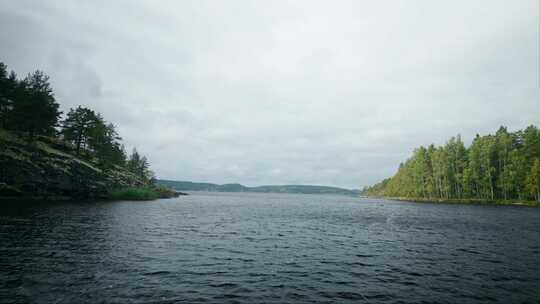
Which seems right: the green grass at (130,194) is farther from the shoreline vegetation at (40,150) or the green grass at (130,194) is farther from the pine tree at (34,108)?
the pine tree at (34,108)

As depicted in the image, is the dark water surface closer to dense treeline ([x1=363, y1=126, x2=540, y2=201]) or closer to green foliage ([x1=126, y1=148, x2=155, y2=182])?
dense treeline ([x1=363, y1=126, x2=540, y2=201])

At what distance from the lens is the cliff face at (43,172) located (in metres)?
54.9

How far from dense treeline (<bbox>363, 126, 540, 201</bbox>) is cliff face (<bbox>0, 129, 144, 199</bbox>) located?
14121 centimetres

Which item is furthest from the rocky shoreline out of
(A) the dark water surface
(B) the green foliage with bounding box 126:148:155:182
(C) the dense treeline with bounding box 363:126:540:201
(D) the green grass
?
(C) the dense treeline with bounding box 363:126:540:201

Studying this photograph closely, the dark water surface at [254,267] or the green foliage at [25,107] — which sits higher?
the green foliage at [25,107]

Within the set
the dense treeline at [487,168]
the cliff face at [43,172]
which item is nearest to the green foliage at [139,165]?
the cliff face at [43,172]

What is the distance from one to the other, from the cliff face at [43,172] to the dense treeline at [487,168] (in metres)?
141

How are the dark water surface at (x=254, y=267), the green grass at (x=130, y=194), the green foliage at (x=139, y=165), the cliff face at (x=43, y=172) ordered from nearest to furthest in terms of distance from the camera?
1. the dark water surface at (x=254, y=267)
2. the cliff face at (x=43, y=172)
3. the green grass at (x=130, y=194)
4. the green foliage at (x=139, y=165)

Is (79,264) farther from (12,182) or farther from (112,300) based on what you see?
(12,182)

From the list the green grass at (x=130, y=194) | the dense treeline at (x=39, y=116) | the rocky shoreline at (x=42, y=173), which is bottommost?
the green grass at (x=130, y=194)

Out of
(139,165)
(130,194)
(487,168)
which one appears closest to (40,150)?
(130,194)

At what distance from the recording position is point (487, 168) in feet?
315

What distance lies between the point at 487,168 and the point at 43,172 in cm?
15092

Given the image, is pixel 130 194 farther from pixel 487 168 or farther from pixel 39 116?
pixel 487 168
